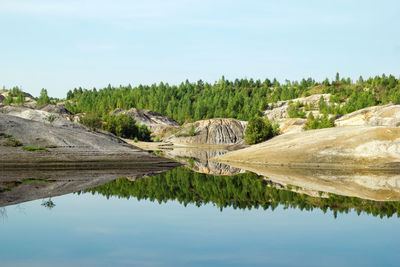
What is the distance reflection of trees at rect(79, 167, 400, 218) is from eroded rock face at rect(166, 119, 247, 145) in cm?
10965

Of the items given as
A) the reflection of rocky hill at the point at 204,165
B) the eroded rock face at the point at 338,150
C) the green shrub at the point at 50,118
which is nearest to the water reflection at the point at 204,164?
the reflection of rocky hill at the point at 204,165

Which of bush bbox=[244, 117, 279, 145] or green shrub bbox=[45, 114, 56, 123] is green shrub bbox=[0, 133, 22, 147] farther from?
bush bbox=[244, 117, 279, 145]

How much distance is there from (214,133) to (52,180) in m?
122

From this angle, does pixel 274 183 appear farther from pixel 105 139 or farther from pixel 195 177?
pixel 105 139

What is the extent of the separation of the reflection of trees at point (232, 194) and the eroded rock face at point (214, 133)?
109655mm

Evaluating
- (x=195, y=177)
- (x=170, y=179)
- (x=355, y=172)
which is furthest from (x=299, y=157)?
(x=170, y=179)

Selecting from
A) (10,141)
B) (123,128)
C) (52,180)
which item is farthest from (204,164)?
(123,128)

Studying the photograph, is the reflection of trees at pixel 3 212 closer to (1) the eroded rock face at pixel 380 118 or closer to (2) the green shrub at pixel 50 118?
(2) the green shrub at pixel 50 118

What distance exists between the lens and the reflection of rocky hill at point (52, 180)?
4228 centimetres

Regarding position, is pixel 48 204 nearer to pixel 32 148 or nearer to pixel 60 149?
pixel 32 148

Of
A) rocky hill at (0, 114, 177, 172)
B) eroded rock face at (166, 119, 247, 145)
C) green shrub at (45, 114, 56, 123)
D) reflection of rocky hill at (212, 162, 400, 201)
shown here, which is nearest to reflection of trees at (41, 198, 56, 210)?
reflection of rocky hill at (212, 162, 400, 201)

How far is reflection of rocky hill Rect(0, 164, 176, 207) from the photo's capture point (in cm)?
4228

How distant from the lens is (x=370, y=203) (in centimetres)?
4075

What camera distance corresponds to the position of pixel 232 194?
48094mm
